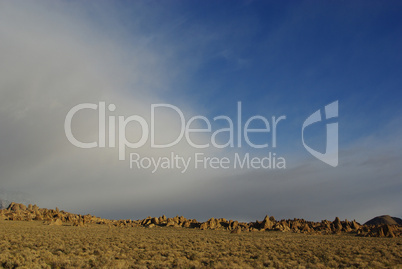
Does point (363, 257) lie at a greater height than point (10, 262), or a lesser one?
lesser

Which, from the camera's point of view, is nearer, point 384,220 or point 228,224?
point 228,224

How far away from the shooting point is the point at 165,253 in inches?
1204

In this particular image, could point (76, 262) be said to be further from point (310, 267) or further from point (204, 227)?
point (204, 227)

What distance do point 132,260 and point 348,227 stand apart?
274 feet

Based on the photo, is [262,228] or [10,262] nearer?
[10,262]

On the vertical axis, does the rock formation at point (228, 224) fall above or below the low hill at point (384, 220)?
above

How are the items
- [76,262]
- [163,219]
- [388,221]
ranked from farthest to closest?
[388,221], [163,219], [76,262]

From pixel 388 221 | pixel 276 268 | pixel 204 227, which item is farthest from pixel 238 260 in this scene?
pixel 388 221

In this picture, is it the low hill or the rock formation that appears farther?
the low hill

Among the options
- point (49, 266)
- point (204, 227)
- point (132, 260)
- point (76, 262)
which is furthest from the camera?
point (204, 227)

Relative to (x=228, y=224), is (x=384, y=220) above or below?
below

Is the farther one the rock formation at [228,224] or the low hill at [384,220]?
the low hill at [384,220]

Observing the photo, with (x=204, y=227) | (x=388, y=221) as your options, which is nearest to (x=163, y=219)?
(x=204, y=227)

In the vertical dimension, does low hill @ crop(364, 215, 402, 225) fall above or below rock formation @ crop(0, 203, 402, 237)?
below
